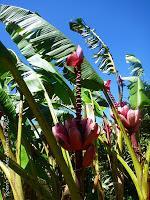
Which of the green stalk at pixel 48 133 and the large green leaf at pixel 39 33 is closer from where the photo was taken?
the green stalk at pixel 48 133

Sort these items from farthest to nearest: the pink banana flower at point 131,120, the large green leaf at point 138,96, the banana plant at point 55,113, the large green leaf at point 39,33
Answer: the large green leaf at point 138,96
the pink banana flower at point 131,120
the large green leaf at point 39,33
the banana plant at point 55,113

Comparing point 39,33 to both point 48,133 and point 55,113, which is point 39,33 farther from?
point 48,133

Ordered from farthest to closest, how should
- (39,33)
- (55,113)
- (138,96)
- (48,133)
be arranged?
1. (138,96)
2. (55,113)
3. (39,33)
4. (48,133)

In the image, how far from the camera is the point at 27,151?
97.6 inches

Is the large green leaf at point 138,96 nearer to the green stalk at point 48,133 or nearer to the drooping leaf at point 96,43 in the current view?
the drooping leaf at point 96,43

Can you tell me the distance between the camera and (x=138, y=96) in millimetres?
3180

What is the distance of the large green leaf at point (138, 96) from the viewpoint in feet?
10.3

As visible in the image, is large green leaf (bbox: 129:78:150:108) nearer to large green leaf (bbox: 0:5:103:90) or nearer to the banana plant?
the banana plant

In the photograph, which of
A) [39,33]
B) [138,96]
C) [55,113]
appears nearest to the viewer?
[39,33]

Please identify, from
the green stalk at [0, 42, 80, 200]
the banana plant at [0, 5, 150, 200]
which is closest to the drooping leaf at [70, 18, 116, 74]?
the banana plant at [0, 5, 150, 200]

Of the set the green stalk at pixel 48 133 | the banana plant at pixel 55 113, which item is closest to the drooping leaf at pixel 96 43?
the banana plant at pixel 55 113

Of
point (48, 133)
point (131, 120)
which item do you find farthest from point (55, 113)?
point (48, 133)

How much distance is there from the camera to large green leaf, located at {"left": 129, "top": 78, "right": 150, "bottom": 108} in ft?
10.3

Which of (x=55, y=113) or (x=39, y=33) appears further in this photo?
(x=55, y=113)
